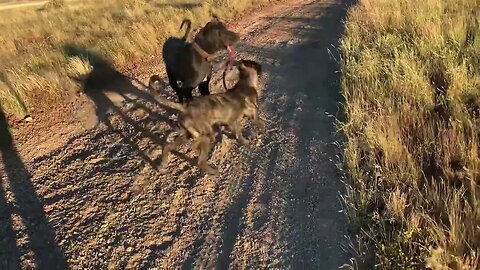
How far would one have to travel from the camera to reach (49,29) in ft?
56.9

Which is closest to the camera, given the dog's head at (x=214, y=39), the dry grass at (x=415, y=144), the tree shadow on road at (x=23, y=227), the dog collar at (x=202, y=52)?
the dry grass at (x=415, y=144)

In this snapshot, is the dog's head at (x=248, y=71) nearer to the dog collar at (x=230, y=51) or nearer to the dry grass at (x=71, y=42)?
the dog collar at (x=230, y=51)

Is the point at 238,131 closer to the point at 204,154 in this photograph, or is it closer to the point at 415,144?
the point at 204,154

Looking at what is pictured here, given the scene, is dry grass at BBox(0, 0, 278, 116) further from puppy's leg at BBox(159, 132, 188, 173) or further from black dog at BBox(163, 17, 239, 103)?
puppy's leg at BBox(159, 132, 188, 173)

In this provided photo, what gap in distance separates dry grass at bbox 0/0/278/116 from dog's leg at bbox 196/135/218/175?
3.85 metres

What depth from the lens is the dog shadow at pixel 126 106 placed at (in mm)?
7055

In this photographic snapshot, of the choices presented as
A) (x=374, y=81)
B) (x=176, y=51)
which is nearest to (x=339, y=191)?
(x=374, y=81)

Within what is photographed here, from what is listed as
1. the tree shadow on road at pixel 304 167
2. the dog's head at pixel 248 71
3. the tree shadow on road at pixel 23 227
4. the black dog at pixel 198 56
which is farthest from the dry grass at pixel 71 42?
the dog's head at pixel 248 71

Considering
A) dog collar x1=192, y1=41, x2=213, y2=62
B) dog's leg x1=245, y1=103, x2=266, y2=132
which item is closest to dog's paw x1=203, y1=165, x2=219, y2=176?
dog's leg x1=245, y1=103, x2=266, y2=132

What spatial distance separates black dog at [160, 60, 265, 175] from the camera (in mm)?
5941

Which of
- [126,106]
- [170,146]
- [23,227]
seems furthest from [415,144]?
[126,106]

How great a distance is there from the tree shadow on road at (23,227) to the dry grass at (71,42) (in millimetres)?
2331

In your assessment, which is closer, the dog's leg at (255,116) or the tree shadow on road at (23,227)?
the tree shadow on road at (23,227)

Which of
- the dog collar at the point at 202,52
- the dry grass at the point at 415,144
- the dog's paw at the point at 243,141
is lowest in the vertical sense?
the dry grass at the point at 415,144
